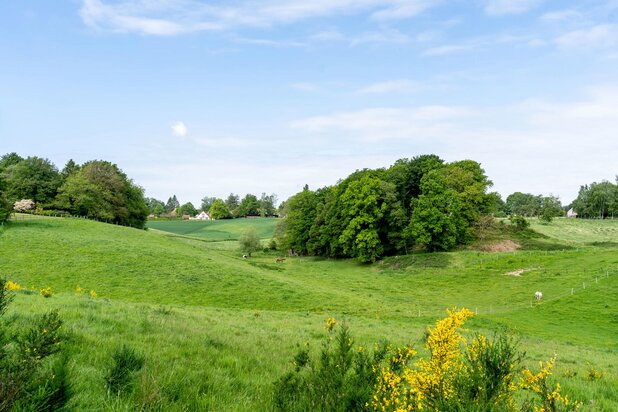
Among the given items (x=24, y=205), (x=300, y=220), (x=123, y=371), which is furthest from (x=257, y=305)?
(x=24, y=205)

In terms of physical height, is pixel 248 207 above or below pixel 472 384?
above

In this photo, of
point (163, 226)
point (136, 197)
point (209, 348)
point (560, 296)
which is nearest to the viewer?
point (209, 348)

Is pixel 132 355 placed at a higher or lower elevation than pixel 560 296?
higher

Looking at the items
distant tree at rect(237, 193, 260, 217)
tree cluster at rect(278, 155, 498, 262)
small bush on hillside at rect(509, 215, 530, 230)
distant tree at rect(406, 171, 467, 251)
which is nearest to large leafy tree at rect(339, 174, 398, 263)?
tree cluster at rect(278, 155, 498, 262)

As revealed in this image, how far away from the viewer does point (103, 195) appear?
236 ft

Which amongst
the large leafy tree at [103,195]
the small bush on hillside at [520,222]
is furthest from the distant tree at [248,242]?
the small bush on hillside at [520,222]

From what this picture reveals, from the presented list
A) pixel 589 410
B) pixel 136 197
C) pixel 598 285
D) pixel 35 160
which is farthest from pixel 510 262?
pixel 35 160

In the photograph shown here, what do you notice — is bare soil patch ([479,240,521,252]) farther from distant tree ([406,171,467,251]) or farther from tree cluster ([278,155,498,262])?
distant tree ([406,171,467,251])

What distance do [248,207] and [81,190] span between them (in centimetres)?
12381

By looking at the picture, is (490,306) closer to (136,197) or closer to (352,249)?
(352,249)

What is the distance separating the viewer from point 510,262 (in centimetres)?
5006

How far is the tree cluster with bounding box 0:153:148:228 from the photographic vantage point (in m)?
68.4

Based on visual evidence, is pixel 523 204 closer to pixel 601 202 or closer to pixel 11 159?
pixel 601 202

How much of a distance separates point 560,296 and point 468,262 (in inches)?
703
